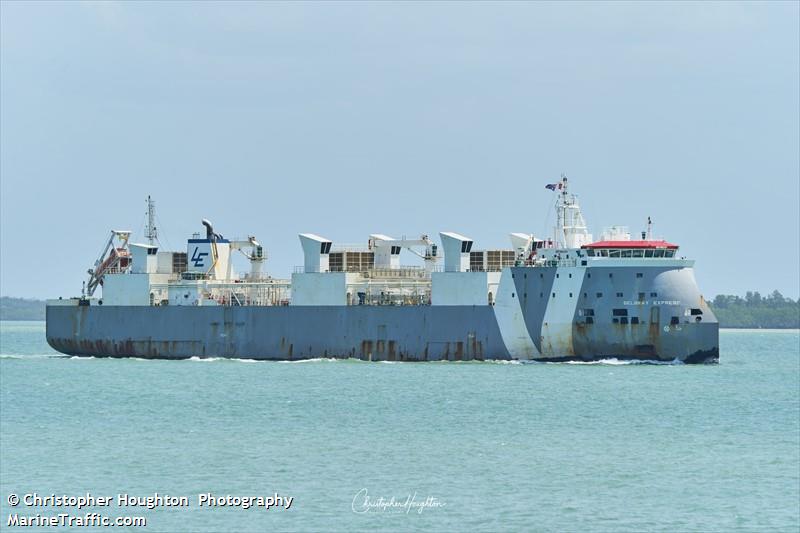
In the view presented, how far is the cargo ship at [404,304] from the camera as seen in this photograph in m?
67.1

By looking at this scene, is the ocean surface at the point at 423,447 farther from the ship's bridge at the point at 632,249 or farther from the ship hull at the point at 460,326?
the ship's bridge at the point at 632,249

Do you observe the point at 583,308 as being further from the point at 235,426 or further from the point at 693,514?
the point at 693,514

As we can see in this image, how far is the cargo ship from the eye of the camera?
67.1 m

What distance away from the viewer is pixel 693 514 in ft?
108

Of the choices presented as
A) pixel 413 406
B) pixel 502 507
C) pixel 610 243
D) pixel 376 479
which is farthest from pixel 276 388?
pixel 502 507

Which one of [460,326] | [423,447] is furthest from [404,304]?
[423,447]

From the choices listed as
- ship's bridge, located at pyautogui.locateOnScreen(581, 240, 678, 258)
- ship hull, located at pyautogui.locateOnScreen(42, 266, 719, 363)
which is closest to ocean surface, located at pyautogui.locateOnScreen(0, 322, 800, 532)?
ship hull, located at pyautogui.locateOnScreen(42, 266, 719, 363)

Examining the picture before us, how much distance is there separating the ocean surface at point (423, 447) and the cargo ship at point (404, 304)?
7.07 feet

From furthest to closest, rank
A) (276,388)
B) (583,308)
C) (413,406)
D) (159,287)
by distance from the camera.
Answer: (159,287)
(583,308)
(276,388)
(413,406)

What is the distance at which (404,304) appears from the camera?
73.8 metres

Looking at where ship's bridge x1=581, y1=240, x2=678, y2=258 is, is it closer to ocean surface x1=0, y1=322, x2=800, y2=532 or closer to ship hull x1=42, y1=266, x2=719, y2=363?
ship hull x1=42, y1=266, x2=719, y2=363

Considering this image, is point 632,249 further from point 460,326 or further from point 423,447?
point 423,447

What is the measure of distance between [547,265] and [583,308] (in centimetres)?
297

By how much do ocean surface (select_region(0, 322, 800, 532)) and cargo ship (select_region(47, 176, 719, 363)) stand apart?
216 centimetres
